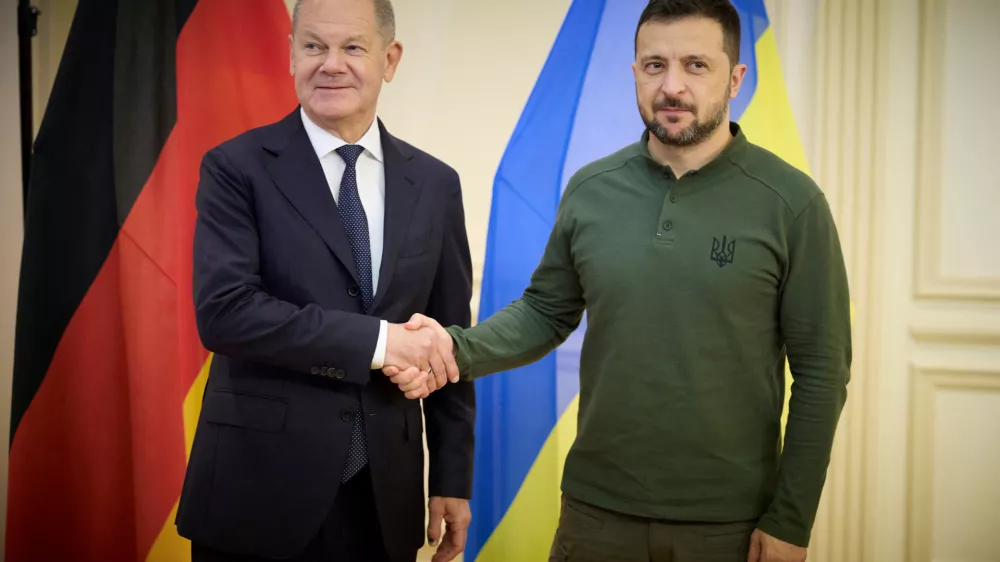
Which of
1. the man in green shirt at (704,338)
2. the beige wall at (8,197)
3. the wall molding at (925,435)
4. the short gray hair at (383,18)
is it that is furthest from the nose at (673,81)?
the beige wall at (8,197)

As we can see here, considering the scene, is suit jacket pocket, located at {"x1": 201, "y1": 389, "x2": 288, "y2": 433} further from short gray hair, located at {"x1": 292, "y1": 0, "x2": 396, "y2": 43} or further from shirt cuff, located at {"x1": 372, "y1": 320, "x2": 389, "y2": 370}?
short gray hair, located at {"x1": 292, "y1": 0, "x2": 396, "y2": 43}

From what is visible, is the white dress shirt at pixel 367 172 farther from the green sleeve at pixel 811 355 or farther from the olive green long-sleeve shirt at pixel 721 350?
the green sleeve at pixel 811 355

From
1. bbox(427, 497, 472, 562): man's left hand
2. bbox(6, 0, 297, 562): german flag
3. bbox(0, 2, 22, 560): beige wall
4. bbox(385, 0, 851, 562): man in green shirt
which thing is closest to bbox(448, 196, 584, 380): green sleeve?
bbox(385, 0, 851, 562): man in green shirt

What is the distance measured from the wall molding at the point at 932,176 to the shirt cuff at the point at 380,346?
1871 mm

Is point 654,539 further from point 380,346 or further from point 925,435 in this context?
point 925,435

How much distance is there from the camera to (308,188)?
1627 millimetres

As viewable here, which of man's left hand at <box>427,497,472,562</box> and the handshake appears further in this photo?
man's left hand at <box>427,497,472,562</box>

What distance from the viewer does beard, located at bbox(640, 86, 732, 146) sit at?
5.12 feet

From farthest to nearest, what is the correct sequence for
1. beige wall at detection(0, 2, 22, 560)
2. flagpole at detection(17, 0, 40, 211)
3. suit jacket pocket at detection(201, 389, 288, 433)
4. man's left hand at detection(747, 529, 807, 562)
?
1. beige wall at detection(0, 2, 22, 560)
2. flagpole at detection(17, 0, 40, 211)
3. suit jacket pocket at detection(201, 389, 288, 433)
4. man's left hand at detection(747, 529, 807, 562)

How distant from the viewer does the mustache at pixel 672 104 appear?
5.10ft

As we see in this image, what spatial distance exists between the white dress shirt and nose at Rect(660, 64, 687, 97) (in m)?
0.58

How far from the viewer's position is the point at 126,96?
95.1 inches

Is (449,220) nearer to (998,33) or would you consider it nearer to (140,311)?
(140,311)

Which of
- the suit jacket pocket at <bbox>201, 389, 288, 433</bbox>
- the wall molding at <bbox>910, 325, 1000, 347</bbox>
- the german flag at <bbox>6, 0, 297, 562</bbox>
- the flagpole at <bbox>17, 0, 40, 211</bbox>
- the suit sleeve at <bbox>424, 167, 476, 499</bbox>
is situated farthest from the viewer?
the wall molding at <bbox>910, 325, 1000, 347</bbox>
